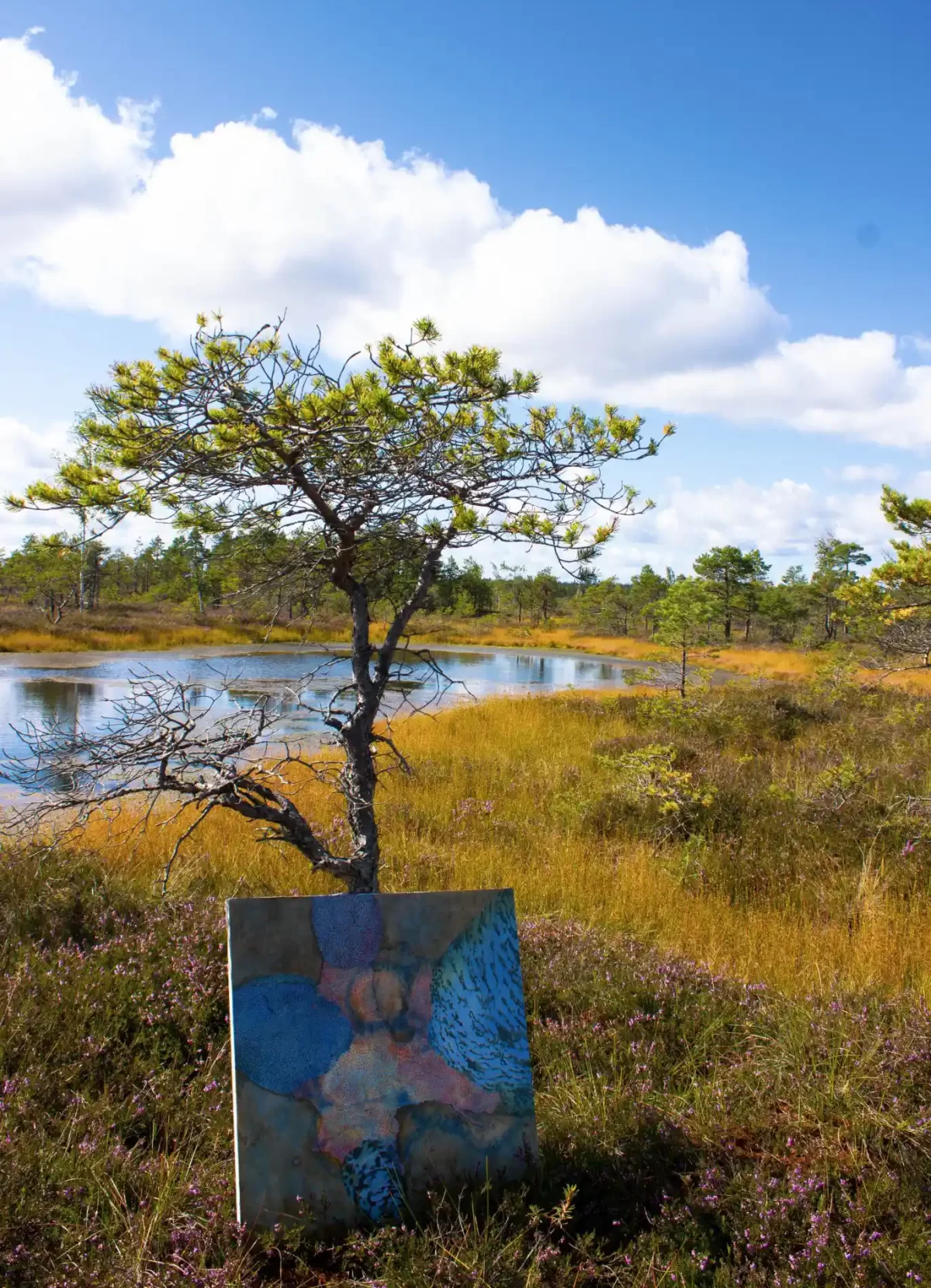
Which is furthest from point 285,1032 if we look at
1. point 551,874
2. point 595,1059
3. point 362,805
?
point 551,874

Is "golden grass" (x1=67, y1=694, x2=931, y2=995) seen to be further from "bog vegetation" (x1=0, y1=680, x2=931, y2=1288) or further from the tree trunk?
the tree trunk

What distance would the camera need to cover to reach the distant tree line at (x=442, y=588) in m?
3.97

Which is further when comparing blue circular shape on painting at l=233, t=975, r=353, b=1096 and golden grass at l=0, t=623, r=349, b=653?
golden grass at l=0, t=623, r=349, b=653

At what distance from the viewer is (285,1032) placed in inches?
97.8

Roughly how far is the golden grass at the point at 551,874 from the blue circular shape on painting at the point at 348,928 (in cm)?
159

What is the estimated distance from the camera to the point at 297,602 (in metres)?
4.28

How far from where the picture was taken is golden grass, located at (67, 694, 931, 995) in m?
5.00

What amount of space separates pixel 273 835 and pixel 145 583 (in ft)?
249

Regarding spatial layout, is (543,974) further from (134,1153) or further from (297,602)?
(297,602)

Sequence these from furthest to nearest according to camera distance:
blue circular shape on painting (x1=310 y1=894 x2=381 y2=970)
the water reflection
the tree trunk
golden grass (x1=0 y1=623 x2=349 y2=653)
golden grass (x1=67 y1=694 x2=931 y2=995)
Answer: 1. golden grass (x1=0 y1=623 x2=349 y2=653)
2. the water reflection
3. golden grass (x1=67 y1=694 x2=931 y2=995)
4. the tree trunk
5. blue circular shape on painting (x1=310 y1=894 x2=381 y2=970)

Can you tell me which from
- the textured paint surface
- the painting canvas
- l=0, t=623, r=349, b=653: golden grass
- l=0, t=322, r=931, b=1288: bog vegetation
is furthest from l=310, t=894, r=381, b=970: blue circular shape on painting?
l=0, t=623, r=349, b=653: golden grass

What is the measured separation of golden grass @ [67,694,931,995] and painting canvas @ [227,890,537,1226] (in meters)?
1.60

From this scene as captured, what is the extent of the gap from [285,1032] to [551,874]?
14.5 feet

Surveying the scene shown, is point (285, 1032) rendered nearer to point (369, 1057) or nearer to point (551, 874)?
point (369, 1057)
